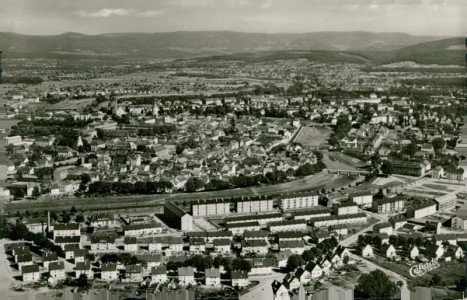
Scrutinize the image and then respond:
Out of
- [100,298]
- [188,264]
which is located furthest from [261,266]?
[100,298]

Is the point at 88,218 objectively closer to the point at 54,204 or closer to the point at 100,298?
the point at 54,204

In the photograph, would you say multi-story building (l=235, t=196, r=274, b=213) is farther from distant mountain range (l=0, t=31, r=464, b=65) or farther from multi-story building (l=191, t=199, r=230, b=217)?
distant mountain range (l=0, t=31, r=464, b=65)

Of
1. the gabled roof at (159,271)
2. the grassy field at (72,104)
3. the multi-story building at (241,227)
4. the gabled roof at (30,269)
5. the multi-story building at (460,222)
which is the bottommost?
the multi-story building at (460,222)

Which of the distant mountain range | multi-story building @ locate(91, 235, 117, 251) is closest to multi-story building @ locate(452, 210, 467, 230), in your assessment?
multi-story building @ locate(91, 235, 117, 251)

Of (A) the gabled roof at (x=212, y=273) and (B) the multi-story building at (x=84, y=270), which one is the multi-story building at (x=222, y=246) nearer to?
(A) the gabled roof at (x=212, y=273)

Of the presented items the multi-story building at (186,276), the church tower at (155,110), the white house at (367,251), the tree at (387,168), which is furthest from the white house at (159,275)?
the church tower at (155,110)
